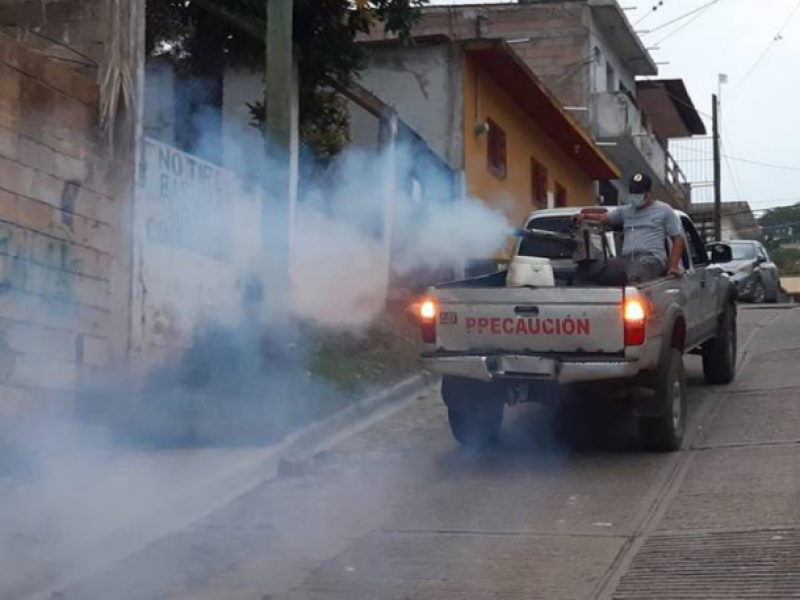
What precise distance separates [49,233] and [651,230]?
15.2ft

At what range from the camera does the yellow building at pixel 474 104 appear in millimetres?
17625

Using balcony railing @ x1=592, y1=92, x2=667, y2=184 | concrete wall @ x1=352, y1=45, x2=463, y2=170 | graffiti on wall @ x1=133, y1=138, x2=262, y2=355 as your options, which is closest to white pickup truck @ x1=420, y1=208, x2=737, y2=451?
graffiti on wall @ x1=133, y1=138, x2=262, y2=355

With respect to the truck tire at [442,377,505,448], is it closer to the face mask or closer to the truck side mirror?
the face mask

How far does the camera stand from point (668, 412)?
27.5 feet

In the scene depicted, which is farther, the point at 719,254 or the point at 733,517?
the point at 719,254

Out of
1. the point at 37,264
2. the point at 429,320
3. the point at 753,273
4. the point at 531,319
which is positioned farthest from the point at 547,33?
the point at 37,264

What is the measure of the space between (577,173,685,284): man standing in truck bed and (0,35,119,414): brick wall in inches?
160

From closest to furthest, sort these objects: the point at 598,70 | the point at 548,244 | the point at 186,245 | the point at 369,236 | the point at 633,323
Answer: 1. the point at 633,323
2. the point at 186,245
3. the point at 548,244
4. the point at 369,236
5. the point at 598,70

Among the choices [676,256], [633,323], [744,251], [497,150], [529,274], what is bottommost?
[633,323]

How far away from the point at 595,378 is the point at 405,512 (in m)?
1.65

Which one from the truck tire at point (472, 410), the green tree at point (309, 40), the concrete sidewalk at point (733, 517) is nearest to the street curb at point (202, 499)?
the truck tire at point (472, 410)

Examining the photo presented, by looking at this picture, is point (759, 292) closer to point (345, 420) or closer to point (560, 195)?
point (560, 195)

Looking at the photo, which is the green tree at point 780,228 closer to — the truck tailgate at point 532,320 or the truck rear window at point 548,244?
the truck rear window at point 548,244

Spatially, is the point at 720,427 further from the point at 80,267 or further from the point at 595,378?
the point at 80,267
